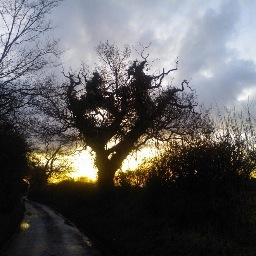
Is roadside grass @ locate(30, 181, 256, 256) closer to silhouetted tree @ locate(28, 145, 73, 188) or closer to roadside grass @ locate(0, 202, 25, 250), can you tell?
roadside grass @ locate(0, 202, 25, 250)

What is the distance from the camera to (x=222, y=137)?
15.7 meters

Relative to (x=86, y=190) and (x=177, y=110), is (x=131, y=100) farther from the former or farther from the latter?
(x=86, y=190)

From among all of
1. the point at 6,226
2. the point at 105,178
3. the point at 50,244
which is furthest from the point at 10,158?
the point at 105,178

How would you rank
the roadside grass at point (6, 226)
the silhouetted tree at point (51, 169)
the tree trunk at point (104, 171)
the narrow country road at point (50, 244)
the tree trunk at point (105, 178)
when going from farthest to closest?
the silhouetted tree at point (51, 169), the tree trunk at point (104, 171), the tree trunk at point (105, 178), the roadside grass at point (6, 226), the narrow country road at point (50, 244)

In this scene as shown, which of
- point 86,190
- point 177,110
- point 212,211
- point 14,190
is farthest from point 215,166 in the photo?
point 86,190

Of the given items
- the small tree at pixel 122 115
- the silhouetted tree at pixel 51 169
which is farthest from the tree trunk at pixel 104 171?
the silhouetted tree at pixel 51 169

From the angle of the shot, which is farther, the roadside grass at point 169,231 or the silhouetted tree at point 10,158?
the silhouetted tree at point 10,158

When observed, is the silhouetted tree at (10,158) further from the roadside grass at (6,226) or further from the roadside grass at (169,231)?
the roadside grass at (169,231)

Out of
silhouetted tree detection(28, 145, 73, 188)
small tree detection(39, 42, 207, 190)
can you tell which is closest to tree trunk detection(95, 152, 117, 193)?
small tree detection(39, 42, 207, 190)

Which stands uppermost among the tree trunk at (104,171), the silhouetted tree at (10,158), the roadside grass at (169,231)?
the tree trunk at (104,171)

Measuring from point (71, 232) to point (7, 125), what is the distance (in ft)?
20.8

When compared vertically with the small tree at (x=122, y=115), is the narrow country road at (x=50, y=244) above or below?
below

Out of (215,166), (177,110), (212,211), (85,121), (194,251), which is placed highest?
(177,110)

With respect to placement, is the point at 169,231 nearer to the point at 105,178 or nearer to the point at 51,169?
the point at 105,178
